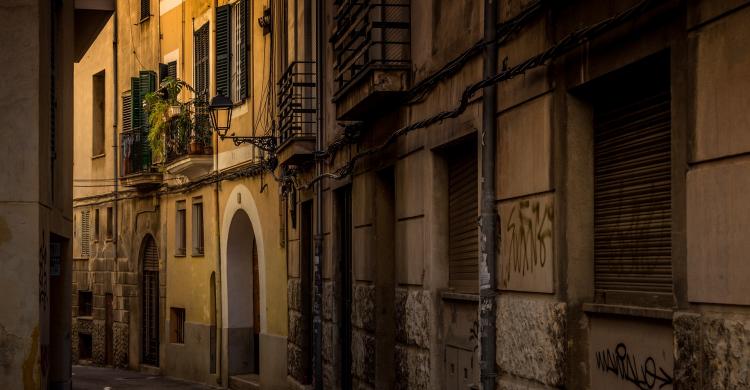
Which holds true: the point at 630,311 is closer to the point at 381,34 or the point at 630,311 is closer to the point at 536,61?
the point at 536,61

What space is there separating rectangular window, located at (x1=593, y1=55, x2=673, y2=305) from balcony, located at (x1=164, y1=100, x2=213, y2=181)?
15.9 metres

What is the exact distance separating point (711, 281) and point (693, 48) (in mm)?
1053

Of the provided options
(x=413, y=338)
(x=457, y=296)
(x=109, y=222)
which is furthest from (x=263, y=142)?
(x=109, y=222)

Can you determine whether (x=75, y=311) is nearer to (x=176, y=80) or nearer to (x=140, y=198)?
(x=140, y=198)

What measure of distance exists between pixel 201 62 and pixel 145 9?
169 inches

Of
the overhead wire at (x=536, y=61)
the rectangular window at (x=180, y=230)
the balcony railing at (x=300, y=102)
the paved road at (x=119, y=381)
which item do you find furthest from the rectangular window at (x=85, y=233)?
the overhead wire at (x=536, y=61)

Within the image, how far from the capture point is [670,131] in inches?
243

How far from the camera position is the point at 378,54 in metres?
11.5

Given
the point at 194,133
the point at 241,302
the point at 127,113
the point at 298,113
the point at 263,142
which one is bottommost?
the point at 241,302

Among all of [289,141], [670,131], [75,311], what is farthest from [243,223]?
[670,131]

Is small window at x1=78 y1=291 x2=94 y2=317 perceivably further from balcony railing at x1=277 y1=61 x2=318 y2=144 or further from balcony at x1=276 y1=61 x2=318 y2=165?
balcony railing at x1=277 y1=61 x2=318 y2=144

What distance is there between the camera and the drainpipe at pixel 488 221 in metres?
8.16

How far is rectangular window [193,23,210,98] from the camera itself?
899 inches

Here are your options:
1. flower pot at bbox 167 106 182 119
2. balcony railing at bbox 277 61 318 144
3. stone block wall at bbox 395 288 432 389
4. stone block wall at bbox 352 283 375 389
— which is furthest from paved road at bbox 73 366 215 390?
stone block wall at bbox 395 288 432 389
